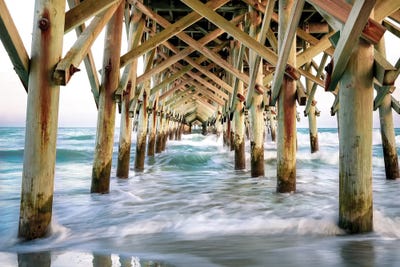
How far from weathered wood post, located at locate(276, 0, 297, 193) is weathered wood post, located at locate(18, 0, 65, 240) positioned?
7.80 feet

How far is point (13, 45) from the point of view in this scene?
1.95 m

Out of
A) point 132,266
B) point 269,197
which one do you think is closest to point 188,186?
point 269,197

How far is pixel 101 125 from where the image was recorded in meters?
3.62

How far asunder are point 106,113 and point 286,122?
2121 millimetres

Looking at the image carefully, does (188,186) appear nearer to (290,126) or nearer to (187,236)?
(290,126)

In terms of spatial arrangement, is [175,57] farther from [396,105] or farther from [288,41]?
[396,105]

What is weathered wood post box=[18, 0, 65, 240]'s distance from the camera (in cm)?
214

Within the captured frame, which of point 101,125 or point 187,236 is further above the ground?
point 101,125

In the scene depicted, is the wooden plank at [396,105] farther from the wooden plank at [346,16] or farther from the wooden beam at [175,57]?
the wooden plank at [346,16]

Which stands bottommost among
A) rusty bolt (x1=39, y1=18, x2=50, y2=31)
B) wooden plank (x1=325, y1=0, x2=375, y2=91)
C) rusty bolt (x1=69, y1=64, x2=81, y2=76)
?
rusty bolt (x1=69, y1=64, x2=81, y2=76)

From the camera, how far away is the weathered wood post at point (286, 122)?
3471 millimetres

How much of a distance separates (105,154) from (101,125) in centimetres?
36

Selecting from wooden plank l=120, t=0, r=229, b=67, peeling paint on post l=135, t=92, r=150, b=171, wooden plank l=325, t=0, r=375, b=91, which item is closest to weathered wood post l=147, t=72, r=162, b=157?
peeling paint on post l=135, t=92, r=150, b=171

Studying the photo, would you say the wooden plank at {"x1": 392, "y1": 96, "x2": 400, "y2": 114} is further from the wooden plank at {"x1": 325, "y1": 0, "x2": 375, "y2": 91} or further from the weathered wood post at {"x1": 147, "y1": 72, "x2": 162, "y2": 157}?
the weathered wood post at {"x1": 147, "y1": 72, "x2": 162, "y2": 157}
